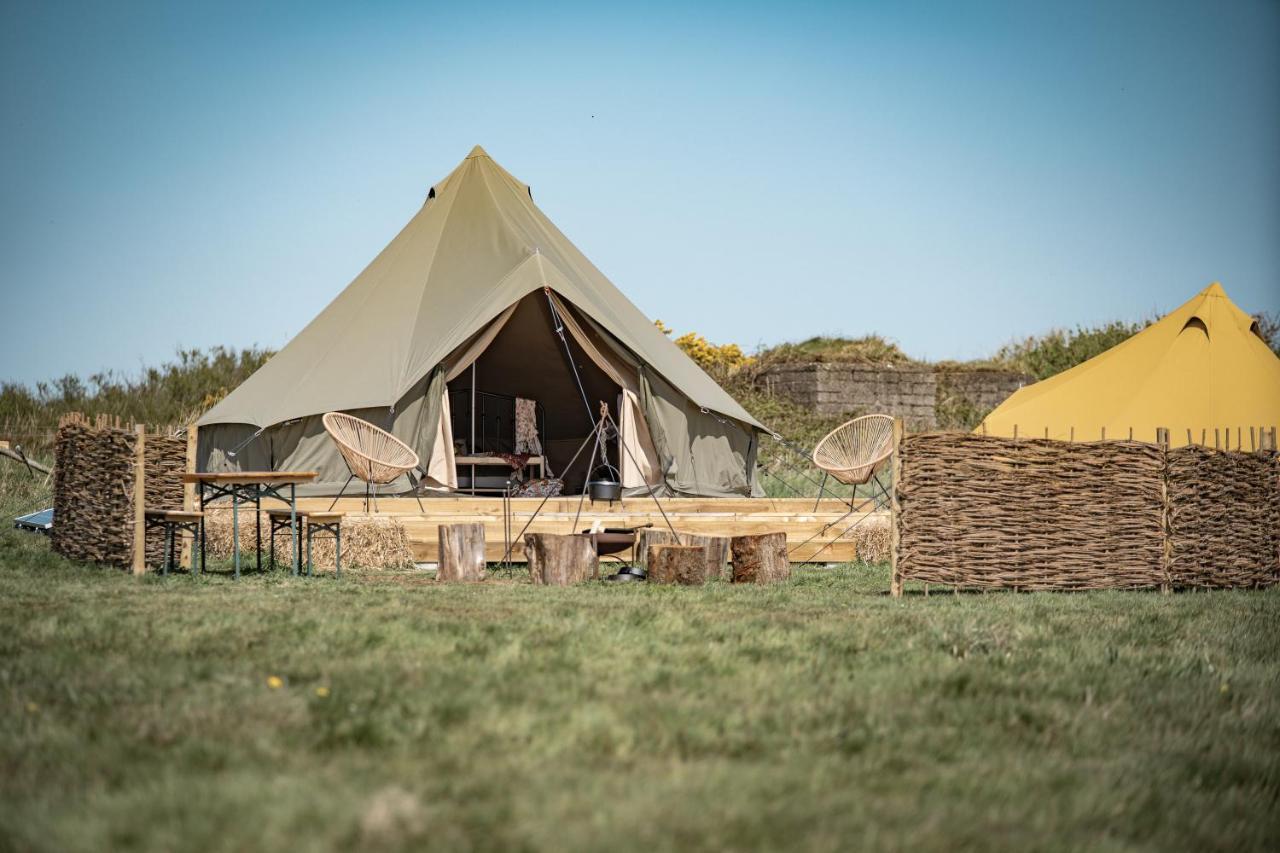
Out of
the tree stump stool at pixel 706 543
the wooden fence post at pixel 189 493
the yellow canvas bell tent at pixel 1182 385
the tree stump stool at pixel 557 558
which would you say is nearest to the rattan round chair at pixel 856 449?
the tree stump stool at pixel 706 543

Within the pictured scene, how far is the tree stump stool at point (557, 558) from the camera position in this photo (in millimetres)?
6047

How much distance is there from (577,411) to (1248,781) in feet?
32.6

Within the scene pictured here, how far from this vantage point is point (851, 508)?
815 cm

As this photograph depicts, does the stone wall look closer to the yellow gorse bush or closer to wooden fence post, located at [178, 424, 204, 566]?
the yellow gorse bush

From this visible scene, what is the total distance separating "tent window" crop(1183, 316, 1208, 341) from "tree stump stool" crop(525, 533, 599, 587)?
814 centimetres

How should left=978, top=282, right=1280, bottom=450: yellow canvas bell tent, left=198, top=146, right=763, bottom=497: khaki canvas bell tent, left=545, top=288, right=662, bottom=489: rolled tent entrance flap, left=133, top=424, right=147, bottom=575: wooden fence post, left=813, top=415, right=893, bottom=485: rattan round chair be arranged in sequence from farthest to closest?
1. left=978, top=282, right=1280, bottom=450: yellow canvas bell tent
2. left=545, top=288, right=662, bottom=489: rolled tent entrance flap
3. left=198, top=146, right=763, bottom=497: khaki canvas bell tent
4. left=813, top=415, right=893, bottom=485: rattan round chair
5. left=133, top=424, right=147, bottom=575: wooden fence post

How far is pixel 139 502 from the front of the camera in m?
6.05

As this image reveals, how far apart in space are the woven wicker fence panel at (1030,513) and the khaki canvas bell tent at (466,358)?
3584 mm

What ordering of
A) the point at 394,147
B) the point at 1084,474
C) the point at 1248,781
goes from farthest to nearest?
1. the point at 394,147
2. the point at 1084,474
3. the point at 1248,781

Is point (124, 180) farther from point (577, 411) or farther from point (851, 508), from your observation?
point (851, 508)

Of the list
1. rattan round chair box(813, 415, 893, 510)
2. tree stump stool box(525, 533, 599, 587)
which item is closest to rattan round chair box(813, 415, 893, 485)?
rattan round chair box(813, 415, 893, 510)

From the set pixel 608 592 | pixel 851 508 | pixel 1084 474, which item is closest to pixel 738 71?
pixel 851 508

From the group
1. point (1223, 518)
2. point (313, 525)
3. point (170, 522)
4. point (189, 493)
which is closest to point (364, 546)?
point (313, 525)

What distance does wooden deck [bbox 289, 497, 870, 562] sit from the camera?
7266 millimetres
